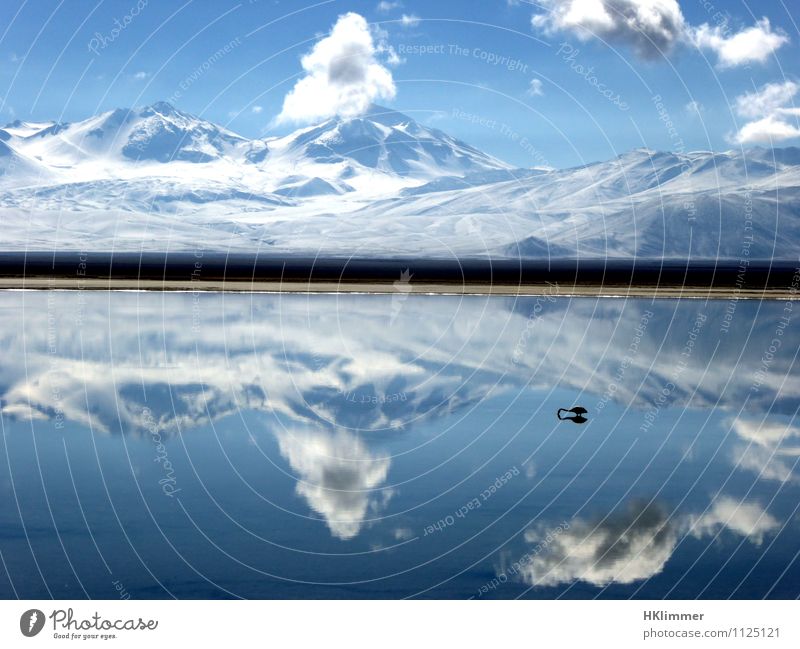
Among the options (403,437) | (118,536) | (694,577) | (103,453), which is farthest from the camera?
(403,437)

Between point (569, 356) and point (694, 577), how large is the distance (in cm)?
2622

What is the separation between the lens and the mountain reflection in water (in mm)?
19578

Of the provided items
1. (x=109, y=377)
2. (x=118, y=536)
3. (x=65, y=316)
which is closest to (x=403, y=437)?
(x=118, y=536)

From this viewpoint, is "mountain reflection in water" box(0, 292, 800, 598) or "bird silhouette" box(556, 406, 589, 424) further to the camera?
"bird silhouette" box(556, 406, 589, 424)

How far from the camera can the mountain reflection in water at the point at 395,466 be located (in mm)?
19578

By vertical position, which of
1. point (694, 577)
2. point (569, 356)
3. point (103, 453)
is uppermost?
point (569, 356)

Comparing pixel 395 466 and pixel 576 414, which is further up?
pixel 576 414

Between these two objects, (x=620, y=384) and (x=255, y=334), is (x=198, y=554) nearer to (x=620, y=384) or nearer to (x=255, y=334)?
(x=620, y=384)

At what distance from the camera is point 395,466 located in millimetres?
27125

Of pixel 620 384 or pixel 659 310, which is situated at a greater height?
pixel 659 310

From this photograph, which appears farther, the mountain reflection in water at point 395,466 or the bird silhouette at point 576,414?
the bird silhouette at point 576,414

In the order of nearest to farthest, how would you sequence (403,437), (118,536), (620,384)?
(118,536) → (403,437) → (620,384)

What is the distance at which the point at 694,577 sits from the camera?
19.3m

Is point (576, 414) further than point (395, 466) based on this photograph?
Yes
